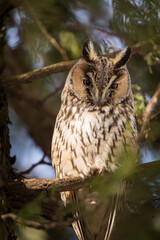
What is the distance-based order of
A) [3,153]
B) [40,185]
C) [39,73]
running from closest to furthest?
→ [40,185]
[3,153]
[39,73]

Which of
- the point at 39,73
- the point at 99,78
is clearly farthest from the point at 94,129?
the point at 39,73

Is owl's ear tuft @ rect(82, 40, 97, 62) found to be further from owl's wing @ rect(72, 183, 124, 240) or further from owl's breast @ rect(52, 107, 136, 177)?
owl's wing @ rect(72, 183, 124, 240)

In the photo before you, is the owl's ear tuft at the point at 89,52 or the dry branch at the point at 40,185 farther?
the owl's ear tuft at the point at 89,52

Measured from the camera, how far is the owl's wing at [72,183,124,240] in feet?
7.16

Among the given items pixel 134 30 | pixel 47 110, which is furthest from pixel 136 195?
pixel 47 110

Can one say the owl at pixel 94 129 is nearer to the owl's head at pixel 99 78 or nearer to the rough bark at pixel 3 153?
the owl's head at pixel 99 78

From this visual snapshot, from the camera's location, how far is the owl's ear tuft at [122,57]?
7.38ft

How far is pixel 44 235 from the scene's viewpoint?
246cm

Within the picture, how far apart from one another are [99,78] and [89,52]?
0.24 m

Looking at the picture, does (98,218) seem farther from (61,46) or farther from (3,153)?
(61,46)

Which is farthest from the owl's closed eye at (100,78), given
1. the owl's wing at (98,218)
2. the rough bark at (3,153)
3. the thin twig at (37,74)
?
the owl's wing at (98,218)

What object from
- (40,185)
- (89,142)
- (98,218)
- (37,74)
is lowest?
(98,218)

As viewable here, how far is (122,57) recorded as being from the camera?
2.28 m

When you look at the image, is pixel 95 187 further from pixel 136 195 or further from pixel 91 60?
pixel 91 60
